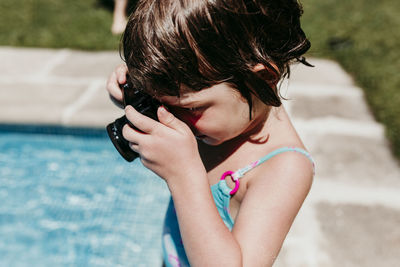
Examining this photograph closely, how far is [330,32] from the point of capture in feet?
17.2

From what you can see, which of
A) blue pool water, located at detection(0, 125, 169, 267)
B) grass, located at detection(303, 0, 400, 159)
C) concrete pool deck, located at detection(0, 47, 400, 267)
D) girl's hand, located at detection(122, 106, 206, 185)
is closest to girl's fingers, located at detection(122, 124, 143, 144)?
girl's hand, located at detection(122, 106, 206, 185)

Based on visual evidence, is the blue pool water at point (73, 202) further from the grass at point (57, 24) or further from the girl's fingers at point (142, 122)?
the girl's fingers at point (142, 122)

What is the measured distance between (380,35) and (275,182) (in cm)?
434

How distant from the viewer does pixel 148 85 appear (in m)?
1.32

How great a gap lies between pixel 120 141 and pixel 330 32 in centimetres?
442

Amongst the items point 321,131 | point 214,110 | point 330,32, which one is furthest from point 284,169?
point 330,32

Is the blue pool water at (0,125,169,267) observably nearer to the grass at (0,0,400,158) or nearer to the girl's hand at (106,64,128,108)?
the grass at (0,0,400,158)

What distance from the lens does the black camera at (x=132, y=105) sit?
1.34 metres

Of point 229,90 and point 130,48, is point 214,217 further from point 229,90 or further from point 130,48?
point 130,48

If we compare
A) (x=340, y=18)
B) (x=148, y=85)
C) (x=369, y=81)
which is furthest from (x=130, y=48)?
(x=340, y=18)

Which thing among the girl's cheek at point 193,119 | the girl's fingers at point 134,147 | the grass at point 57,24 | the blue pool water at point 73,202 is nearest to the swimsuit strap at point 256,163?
the girl's cheek at point 193,119

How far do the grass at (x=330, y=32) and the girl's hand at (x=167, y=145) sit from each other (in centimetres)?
288

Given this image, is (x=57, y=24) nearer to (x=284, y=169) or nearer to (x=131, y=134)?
(x=131, y=134)

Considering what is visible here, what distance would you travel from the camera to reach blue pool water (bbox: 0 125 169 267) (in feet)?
11.4
